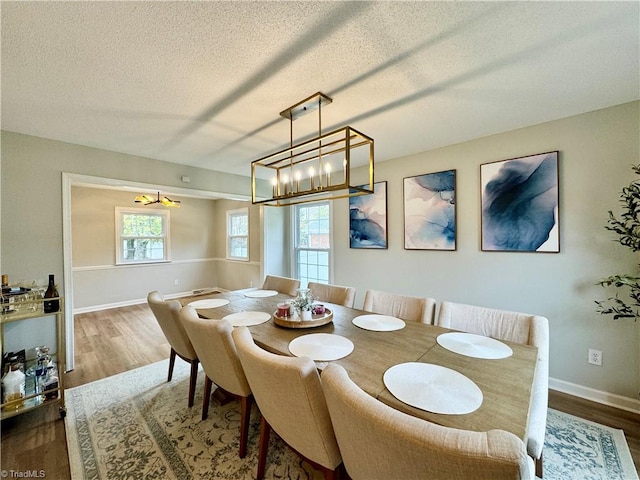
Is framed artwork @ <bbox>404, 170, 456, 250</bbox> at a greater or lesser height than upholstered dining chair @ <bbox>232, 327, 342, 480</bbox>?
greater

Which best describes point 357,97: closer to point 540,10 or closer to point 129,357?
point 540,10

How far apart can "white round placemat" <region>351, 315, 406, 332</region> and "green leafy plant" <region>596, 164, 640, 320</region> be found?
1588 millimetres

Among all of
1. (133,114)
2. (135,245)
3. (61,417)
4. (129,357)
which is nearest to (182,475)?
(61,417)

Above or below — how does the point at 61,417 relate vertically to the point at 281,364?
below

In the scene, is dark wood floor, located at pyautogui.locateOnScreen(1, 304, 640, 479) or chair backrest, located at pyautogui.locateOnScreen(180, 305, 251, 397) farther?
dark wood floor, located at pyautogui.locateOnScreen(1, 304, 640, 479)

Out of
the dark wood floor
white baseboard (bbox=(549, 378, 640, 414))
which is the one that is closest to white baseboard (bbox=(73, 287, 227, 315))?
the dark wood floor

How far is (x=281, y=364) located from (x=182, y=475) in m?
1.17

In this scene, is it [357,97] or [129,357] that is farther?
[129,357]

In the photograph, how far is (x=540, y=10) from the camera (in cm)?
119

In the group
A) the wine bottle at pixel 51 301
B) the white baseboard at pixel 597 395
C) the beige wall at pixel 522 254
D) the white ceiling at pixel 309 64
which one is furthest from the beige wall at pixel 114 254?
the white baseboard at pixel 597 395

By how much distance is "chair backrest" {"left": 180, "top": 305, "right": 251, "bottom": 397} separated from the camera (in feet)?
4.94

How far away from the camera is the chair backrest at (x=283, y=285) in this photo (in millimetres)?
2994

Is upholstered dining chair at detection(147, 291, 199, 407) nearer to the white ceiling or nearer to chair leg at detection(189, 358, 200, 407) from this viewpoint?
chair leg at detection(189, 358, 200, 407)

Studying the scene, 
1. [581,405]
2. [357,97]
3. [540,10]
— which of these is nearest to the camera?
[540,10]
